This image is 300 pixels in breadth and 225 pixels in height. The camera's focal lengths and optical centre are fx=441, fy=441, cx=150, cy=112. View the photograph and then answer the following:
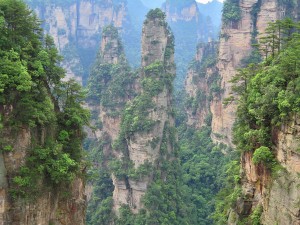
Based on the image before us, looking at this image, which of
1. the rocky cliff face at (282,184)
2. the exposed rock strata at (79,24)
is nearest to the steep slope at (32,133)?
the rocky cliff face at (282,184)

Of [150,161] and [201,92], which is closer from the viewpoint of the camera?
[150,161]

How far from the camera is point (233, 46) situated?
50.1 meters

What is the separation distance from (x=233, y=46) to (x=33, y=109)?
35469 mm

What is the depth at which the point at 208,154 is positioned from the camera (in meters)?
52.2

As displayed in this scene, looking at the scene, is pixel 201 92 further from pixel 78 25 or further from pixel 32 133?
pixel 78 25

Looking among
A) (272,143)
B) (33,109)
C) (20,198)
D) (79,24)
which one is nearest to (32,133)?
(33,109)

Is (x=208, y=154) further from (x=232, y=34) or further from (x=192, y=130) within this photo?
(x=232, y=34)

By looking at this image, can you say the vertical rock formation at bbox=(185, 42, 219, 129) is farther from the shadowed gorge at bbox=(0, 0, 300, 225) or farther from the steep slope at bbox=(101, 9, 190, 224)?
the steep slope at bbox=(101, 9, 190, 224)

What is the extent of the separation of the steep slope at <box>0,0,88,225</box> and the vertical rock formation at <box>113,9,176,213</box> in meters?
20.7

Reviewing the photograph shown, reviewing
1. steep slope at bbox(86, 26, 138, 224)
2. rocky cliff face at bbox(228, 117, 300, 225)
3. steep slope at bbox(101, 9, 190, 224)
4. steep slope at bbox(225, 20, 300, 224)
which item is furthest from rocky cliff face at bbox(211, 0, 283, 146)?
rocky cliff face at bbox(228, 117, 300, 225)

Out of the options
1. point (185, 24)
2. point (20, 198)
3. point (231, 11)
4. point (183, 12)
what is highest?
point (183, 12)

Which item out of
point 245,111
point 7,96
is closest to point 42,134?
point 7,96

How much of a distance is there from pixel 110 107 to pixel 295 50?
36469 mm

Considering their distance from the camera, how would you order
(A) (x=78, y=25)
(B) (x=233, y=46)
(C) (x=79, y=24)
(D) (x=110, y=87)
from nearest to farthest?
(B) (x=233, y=46)
(D) (x=110, y=87)
(A) (x=78, y=25)
(C) (x=79, y=24)
